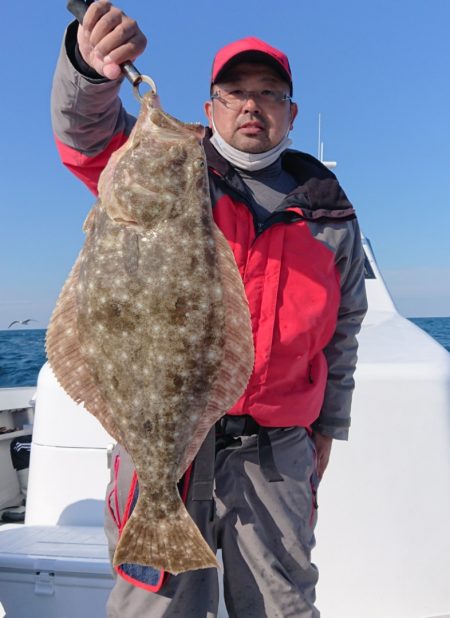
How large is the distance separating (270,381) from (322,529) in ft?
5.34

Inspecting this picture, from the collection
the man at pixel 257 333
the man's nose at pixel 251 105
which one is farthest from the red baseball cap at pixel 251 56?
the man's nose at pixel 251 105

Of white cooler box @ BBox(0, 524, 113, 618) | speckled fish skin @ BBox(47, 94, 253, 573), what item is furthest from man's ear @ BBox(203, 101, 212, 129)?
white cooler box @ BBox(0, 524, 113, 618)

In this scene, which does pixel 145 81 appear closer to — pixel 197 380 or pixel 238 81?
pixel 238 81

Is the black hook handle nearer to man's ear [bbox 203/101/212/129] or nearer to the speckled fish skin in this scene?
the speckled fish skin

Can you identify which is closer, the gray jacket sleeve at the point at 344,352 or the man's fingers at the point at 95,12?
the man's fingers at the point at 95,12

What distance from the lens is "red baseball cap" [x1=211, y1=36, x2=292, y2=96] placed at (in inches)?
98.8

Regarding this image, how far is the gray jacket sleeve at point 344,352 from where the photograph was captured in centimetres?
275

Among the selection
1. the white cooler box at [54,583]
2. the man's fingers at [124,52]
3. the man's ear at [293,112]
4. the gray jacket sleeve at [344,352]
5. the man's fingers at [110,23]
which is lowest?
the white cooler box at [54,583]

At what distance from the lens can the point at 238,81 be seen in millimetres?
2572

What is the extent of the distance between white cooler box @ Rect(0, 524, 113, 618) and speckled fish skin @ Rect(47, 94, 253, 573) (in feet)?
5.01

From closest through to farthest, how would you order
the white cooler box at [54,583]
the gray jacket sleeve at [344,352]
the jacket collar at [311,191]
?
the jacket collar at [311,191] → the gray jacket sleeve at [344,352] → the white cooler box at [54,583]

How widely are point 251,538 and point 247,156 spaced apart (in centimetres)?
169

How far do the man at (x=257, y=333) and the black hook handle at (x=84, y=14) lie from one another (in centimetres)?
11

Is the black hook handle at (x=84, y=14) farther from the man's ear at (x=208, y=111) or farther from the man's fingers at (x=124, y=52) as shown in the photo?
the man's ear at (x=208, y=111)
